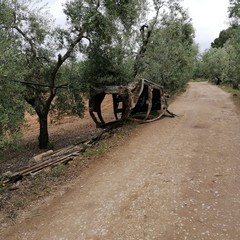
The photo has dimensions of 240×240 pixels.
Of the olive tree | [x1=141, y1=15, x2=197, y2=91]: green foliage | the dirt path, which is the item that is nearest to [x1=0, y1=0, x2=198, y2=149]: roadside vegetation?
the olive tree

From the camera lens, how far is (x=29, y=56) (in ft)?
51.2

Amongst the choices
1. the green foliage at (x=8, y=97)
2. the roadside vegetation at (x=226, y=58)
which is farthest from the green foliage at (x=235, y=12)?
the green foliage at (x=8, y=97)

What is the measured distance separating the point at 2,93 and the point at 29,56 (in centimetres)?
692

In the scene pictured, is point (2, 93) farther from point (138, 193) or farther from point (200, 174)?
point (200, 174)

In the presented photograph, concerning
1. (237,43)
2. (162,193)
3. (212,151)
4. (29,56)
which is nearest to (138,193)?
(162,193)

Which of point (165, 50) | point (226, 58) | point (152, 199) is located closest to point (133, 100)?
point (152, 199)

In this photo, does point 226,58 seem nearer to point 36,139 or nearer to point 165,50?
point 165,50

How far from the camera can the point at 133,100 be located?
15133mm

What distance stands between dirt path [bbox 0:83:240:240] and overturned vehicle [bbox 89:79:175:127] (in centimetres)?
381

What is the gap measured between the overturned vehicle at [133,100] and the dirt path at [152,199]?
3.81 meters

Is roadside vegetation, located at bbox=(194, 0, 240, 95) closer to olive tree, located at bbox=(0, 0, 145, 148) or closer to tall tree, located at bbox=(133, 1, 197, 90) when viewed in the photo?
tall tree, located at bbox=(133, 1, 197, 90)

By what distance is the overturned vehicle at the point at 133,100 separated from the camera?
1499cm

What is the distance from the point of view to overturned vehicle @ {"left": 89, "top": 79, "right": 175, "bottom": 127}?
15.0m

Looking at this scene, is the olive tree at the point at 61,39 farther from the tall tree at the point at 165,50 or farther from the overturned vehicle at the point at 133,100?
the tall tree at the point at 165,50
